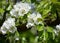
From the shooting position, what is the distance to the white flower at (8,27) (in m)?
0.95

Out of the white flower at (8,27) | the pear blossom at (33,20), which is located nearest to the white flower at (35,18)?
the pear blossom at (33,20)

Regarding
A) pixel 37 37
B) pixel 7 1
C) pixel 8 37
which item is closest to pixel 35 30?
pixel 37 37

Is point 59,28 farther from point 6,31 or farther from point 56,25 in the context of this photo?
point 6,31

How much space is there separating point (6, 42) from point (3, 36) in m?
0.04

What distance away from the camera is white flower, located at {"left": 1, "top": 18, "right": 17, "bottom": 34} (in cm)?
95

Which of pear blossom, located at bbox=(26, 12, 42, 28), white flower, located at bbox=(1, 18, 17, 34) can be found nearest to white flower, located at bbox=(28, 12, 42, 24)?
pear blossom, located at bbox=(26, 12, 42, 28)

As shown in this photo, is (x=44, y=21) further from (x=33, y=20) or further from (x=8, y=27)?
(x=8, y=27)

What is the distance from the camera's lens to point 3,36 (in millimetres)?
1023

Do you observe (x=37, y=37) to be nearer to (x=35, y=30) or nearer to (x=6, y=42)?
(x=35, y=30)

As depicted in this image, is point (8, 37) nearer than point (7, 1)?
Yes

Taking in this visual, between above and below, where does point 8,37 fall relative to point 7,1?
below

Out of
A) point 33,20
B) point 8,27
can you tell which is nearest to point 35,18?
point 33,20

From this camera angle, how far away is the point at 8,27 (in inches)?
37.6

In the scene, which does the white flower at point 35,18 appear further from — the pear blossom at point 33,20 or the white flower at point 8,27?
the white flower at point 8,27
